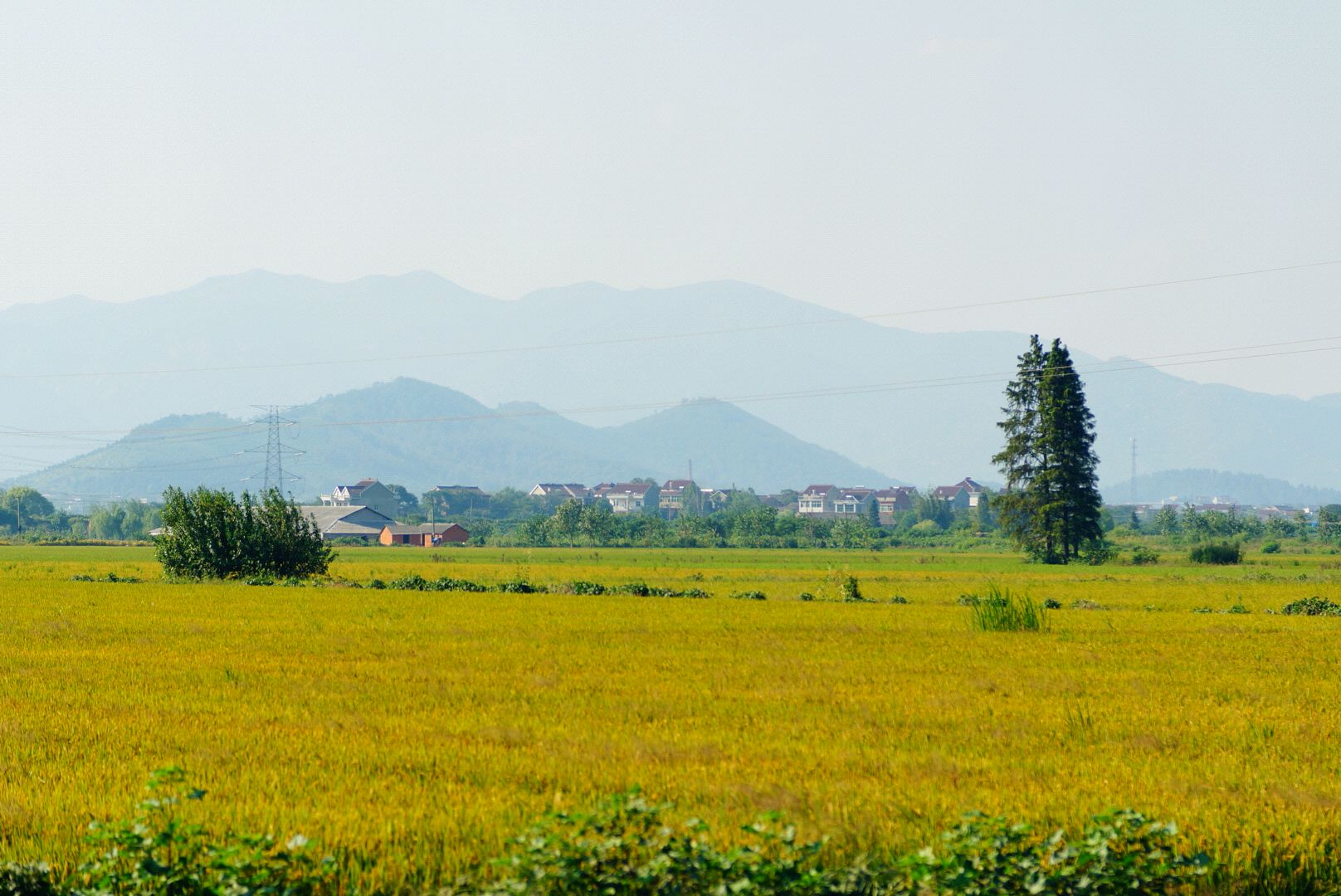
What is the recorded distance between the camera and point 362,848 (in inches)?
392

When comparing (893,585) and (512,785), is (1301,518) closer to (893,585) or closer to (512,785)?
(893,585)

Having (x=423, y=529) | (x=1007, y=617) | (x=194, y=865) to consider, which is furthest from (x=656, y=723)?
(x=423, y=529)

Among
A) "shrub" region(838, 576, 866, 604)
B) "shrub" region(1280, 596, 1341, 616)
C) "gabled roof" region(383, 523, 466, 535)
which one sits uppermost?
"gabled roof" region(383, 523, 466, 535)

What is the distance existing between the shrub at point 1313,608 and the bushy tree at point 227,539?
42.1m

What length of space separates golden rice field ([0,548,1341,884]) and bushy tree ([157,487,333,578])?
2314 centimetres

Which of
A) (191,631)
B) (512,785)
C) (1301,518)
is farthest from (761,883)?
(1301,518)

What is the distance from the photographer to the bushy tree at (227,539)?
59000 millimetres

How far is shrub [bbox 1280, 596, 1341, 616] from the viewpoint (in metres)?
40.5

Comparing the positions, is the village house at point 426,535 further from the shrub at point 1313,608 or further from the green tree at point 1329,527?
the shrub at point 1313,608

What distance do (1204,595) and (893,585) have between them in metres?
13.5

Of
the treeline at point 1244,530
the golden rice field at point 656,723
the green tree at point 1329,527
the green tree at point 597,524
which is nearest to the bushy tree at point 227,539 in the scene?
the golden rice field at point 656,723

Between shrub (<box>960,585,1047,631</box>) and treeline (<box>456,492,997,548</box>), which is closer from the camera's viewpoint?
shrub (<box>960,585,1047,631</box>)

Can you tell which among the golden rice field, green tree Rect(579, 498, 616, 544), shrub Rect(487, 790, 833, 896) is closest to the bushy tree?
the golden rice field

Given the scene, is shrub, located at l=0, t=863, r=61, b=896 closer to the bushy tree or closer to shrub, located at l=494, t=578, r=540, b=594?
shrub, located at l=494, t=578, r=540, b=594
